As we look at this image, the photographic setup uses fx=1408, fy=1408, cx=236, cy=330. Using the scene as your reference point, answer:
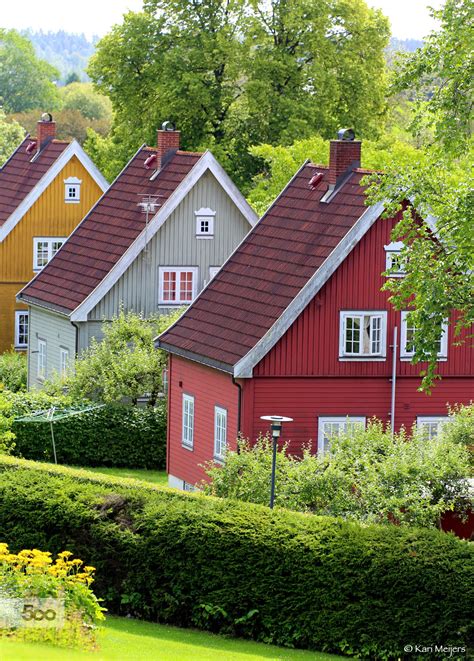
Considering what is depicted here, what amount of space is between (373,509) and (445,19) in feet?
27.5

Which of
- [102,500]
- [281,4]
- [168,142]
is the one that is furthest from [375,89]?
[102,500]

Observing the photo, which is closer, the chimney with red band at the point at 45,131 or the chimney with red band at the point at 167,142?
the chimney with red band at the point at 167,142

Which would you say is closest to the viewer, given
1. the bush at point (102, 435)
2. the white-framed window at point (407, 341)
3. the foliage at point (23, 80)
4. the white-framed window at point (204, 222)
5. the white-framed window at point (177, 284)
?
the white-framed window at point (407, 341)

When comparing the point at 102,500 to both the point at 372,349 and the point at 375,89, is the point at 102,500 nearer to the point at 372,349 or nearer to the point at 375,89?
the point at 372,349

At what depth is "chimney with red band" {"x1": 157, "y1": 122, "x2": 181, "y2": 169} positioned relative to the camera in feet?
139

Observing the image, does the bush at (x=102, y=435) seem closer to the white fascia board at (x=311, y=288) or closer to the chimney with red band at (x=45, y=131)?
the white fascia board at (x=311, y=288)

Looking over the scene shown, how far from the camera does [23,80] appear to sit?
163250mm

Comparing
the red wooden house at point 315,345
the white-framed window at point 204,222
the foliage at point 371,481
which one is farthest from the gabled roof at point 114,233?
the foliage at point 371,481

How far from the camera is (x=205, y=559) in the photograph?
2106 centimetres

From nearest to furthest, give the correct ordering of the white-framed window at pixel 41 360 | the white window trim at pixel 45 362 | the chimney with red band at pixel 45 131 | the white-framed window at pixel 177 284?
the white-framed window at pixel 177 284, the white window trim at pixel 45 362, the white-framed window at pixel 41 360, the chimney with red band at pixel 45 131

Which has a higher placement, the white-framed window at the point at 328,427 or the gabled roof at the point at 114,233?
the gabled roof at the point at 114,233

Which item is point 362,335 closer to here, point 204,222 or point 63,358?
point 204,222

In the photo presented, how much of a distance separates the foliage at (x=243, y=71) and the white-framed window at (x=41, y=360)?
1820cm

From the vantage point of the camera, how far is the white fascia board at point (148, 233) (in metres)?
40.6
